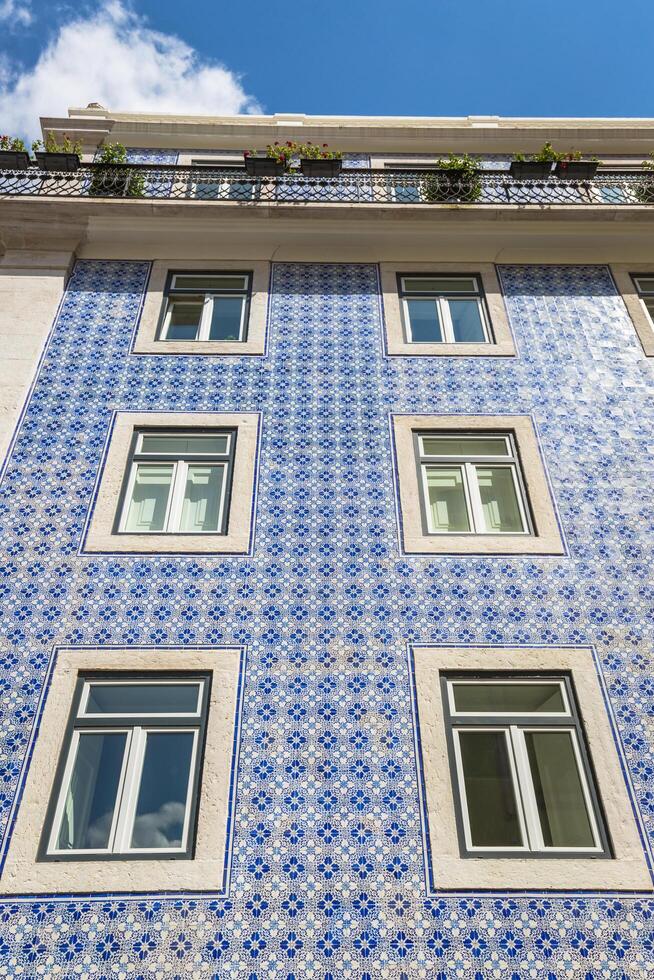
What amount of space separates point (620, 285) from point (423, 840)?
727 cm

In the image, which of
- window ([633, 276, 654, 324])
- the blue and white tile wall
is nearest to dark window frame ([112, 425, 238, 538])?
the blue and white tile wall

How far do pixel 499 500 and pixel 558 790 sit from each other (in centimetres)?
289

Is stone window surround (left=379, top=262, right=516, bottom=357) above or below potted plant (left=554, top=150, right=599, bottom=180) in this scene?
below

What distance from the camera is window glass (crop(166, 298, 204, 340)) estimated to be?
9250 millimetres

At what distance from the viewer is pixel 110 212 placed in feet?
32.8

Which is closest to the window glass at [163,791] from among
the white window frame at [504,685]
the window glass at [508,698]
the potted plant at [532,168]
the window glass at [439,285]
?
the white window frame at [504,685]

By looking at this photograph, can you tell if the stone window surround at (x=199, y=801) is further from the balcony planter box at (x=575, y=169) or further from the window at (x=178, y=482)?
the balcony planter box at (x=575, y=169)

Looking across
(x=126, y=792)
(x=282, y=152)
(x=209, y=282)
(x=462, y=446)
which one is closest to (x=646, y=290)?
(x=462, y=446)

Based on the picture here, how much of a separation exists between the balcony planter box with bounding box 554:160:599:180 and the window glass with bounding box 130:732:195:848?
350 inches

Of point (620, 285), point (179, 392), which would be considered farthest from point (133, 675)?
point (620, 285)

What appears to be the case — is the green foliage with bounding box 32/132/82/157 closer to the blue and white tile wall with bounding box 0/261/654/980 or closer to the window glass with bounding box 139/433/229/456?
the blue and white tile wall with bounding box 0/261/654/980

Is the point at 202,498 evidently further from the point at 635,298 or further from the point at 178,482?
the point at 635,298

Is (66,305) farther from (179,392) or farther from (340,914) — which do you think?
(340,914)

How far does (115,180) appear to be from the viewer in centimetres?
1047
